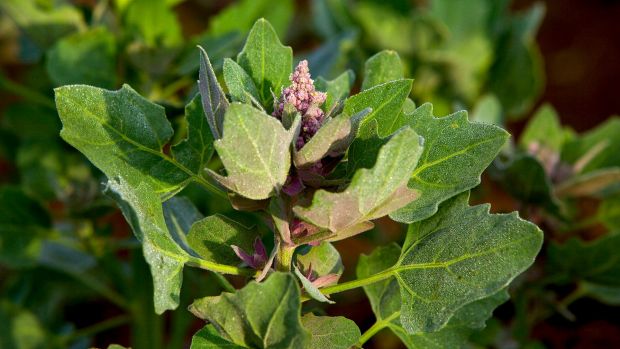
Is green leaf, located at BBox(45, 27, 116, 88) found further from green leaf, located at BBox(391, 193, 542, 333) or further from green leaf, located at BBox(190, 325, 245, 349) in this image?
green leaf, located at BBox(391, 193, 542, 333)

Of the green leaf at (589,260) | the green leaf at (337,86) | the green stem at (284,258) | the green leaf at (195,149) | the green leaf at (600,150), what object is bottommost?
the green leaf at (589,260)

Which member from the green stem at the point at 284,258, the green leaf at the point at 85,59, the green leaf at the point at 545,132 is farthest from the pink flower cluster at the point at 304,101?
the green leaf at the point at 545,132

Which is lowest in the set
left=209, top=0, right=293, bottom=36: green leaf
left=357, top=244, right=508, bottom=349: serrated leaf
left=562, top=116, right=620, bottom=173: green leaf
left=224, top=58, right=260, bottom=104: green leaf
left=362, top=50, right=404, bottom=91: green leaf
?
left=562, top=116, right=620, bottom=173: green leaf

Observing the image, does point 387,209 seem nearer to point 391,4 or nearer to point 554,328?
point 554,328

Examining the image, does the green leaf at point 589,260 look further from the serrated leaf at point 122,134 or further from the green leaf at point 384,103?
the serrated leaf at point 122,134

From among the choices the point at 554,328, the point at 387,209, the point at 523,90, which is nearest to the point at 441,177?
the point at 387,209

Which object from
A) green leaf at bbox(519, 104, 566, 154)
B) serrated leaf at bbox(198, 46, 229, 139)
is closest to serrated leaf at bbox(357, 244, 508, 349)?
serrated leaf at bbox(198, 46, 229, 139)

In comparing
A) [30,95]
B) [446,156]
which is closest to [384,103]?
[446,156]
